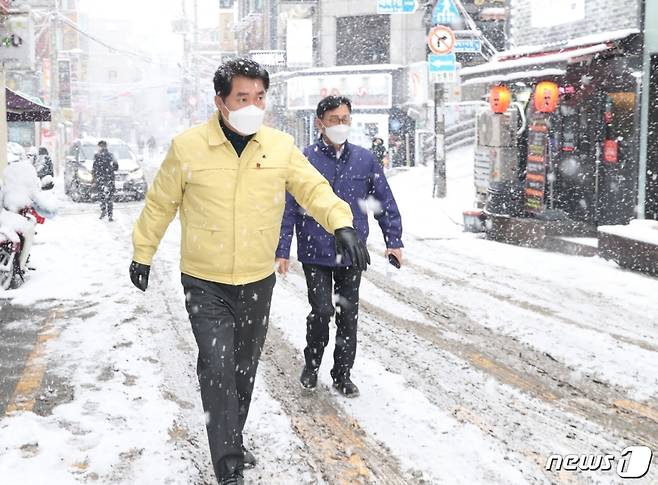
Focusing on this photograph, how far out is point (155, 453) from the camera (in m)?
4.24

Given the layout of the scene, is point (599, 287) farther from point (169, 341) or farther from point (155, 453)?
point (155, 453)

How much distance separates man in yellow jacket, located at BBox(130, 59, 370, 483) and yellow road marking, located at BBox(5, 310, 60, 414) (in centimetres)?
191

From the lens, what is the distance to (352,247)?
11.6 feet

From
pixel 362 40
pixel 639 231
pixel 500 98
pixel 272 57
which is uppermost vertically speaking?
pixel 362 40

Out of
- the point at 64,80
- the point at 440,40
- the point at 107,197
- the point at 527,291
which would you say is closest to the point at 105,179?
the point at 107,197

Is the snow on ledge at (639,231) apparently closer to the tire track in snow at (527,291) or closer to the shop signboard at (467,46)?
the tire track in snow at (527,291)

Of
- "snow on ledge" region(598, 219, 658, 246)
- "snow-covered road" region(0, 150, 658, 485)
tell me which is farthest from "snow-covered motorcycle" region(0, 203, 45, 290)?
"snow on ledge" region(598, 219, 658, 246)

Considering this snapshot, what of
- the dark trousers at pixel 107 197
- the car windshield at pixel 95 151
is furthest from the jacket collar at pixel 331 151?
the car windshield at pixel 95 151

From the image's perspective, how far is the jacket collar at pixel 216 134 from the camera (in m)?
3.70

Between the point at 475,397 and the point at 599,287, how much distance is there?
470 centimetres

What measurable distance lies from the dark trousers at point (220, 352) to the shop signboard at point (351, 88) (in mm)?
33374

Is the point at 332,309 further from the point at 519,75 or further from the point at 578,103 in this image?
the point at 578,103

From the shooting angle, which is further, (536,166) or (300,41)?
(300,41)

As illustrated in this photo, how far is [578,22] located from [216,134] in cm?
1324
